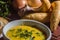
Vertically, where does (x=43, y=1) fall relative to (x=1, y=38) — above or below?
above

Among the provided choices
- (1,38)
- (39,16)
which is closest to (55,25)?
(39,16)

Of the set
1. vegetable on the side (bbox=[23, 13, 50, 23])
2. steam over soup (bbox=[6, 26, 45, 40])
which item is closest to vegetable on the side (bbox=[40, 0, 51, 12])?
vegetable on the side (bbox=[23, 13, 50, 23])

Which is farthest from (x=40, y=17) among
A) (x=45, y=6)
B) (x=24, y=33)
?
(x=24, y=33)

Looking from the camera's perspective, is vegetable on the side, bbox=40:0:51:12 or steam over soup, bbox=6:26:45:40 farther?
vegetable on the side, bbox=40:0:51:12

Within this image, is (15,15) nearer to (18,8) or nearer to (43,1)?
(18,8)

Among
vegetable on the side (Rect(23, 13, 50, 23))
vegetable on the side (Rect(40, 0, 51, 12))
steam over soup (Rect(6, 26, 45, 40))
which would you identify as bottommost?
steam over soup (Rect(6, 26, 45, 40))

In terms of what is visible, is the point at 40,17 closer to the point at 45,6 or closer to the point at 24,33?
the point at 45,6

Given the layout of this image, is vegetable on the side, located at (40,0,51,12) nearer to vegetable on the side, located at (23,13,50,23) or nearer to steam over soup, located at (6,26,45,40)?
vegetable on the side, located at (23,13,50,23)

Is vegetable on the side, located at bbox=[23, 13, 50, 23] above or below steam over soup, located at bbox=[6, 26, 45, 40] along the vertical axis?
above

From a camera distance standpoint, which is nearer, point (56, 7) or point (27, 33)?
point (27, 33)
